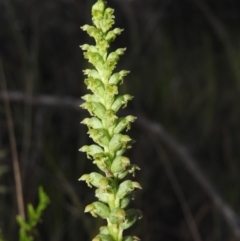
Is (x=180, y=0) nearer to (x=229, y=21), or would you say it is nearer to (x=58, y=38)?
(x=229, y=21)

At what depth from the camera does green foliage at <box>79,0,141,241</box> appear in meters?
1.01

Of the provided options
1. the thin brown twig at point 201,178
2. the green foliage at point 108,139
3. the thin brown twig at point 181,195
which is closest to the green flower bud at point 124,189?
the green foliage at point 108,139

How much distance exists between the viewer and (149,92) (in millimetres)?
7098

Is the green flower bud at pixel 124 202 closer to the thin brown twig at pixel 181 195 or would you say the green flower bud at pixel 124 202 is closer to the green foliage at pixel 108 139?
the green foliage at pixel 108 139

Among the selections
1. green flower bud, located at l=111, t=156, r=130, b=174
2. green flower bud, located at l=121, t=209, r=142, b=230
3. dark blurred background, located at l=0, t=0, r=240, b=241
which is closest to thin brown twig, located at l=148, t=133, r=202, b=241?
dark blurred background, located at l=0, t=0, r=240, b=241

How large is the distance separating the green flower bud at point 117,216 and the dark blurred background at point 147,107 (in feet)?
11.4

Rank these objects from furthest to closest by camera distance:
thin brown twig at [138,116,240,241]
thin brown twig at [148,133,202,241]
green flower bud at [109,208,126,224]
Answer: thin brown twig at [138,116,240,241] → thin brown twig at [148,133,202,241] → green flower bud at [109,208,126,224]

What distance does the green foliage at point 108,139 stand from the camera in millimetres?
1010

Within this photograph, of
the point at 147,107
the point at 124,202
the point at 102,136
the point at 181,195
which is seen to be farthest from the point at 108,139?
the point at 147,107

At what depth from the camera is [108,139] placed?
103cm

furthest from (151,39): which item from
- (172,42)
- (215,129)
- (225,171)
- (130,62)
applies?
(225,171)

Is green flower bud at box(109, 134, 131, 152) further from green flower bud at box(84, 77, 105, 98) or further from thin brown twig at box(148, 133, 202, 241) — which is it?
thin brown twig at box(148, 133, 202, 241)

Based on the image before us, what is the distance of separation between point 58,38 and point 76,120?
186 cm

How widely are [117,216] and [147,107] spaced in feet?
19.5
